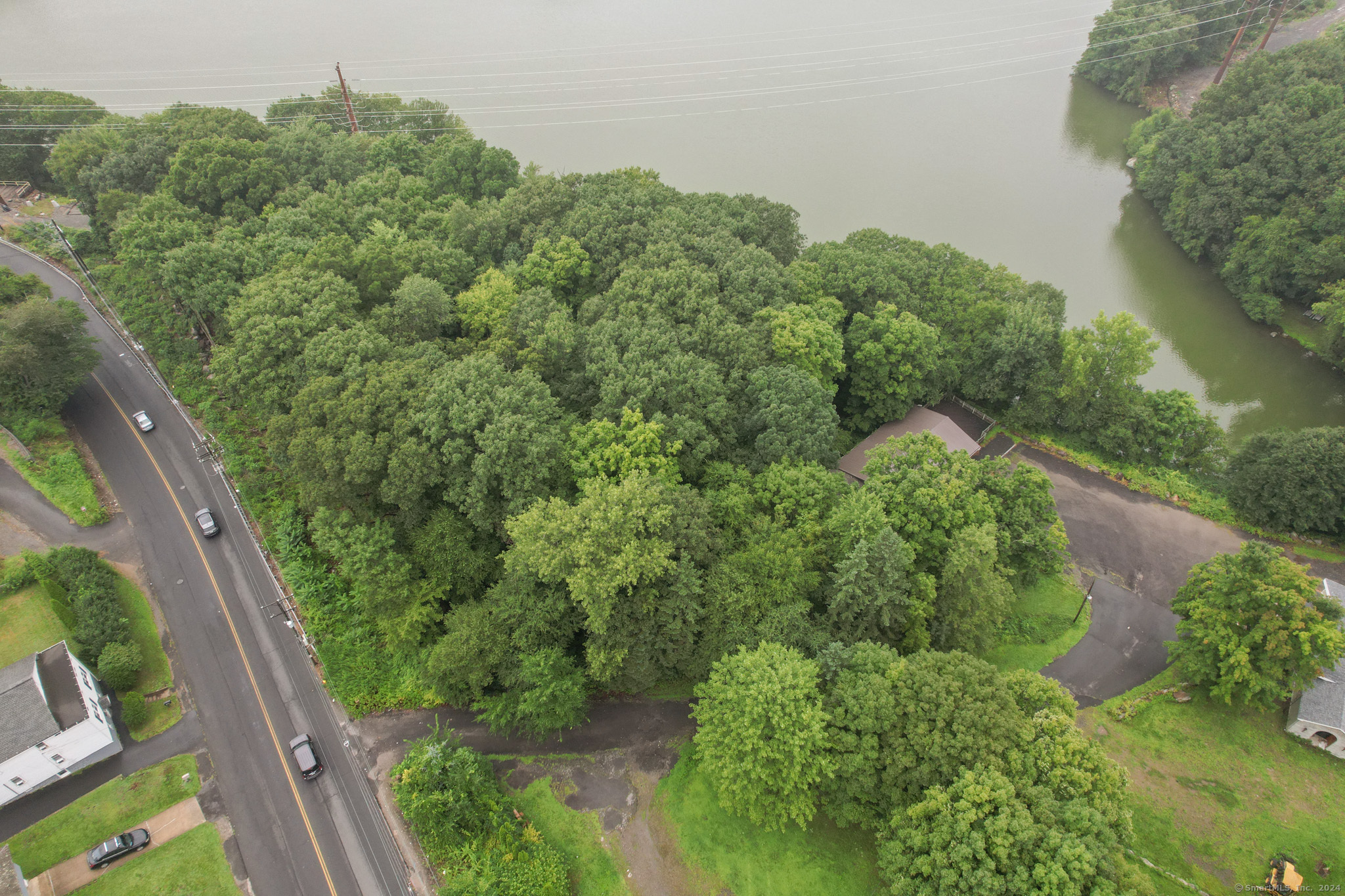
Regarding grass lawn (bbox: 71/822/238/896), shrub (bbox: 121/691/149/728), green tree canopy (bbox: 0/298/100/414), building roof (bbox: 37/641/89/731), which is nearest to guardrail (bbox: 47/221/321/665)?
green tree canopy (bbox: 0/298/100/414)

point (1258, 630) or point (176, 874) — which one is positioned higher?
point (1258, 630)

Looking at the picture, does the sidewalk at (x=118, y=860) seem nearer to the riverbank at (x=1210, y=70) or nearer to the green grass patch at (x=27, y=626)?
the green grass patch at (x=27, y=626)

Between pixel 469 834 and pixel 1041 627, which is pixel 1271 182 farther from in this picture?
pixel 469 834

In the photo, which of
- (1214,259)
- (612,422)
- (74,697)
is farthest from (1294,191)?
(74,697)

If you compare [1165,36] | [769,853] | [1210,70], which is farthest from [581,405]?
[1210,70]

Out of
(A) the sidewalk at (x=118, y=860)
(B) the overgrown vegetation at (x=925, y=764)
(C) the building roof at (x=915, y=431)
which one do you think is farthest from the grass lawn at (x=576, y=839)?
(C) the building roof at (x=915, y=431)

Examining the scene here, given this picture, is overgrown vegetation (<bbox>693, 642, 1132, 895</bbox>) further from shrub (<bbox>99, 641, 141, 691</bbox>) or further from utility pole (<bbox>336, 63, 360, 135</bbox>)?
utility pole (<bbox>336, 63, 360, 135</bbox>)
